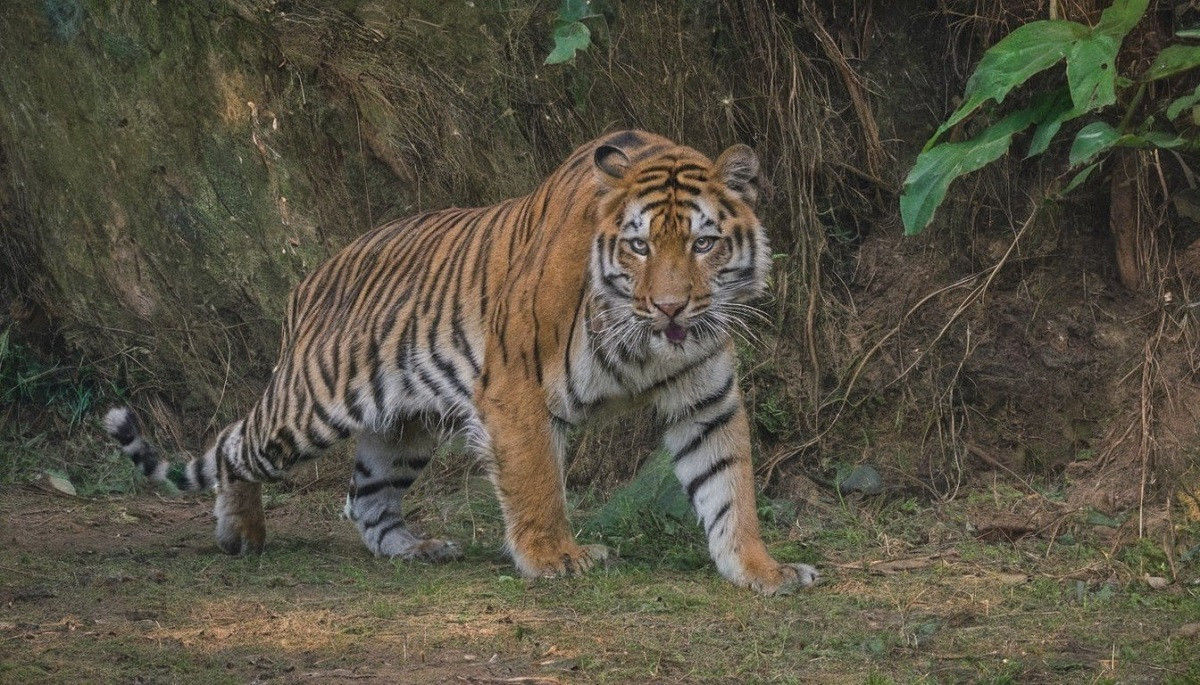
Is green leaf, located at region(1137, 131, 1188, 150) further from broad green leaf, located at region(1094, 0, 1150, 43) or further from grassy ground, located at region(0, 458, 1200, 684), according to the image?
grassy ground, located at region(0, 458, 1200, 684)

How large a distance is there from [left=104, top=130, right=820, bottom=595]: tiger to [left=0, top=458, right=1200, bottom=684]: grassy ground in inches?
9.3

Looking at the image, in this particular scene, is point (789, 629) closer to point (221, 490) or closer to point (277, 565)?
point (277, 565)

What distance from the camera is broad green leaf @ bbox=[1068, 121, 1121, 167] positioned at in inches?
186

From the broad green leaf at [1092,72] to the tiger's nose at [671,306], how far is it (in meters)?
1.40

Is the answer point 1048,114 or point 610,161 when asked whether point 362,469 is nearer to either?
point 610,161

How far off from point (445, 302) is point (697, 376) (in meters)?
1.14

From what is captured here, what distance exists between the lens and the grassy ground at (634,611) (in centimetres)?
366

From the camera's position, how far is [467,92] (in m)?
6.78

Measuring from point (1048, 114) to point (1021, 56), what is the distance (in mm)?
278

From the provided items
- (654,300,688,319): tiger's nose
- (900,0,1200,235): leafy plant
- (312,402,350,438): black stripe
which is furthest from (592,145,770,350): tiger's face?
(312,402,350,438): black stripe

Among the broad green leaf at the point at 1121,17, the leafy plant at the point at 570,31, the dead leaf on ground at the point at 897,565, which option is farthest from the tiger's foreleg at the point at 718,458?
the broad green leaf at the point at 1121,17

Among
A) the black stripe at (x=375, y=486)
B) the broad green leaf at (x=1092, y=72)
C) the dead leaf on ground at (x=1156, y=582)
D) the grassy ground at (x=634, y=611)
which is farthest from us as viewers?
the black stripe at (x=375, y=486)

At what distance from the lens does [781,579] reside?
463cm

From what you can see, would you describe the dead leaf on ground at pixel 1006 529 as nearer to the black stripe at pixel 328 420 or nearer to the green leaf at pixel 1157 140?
the green leaf at pixel 1157 140
